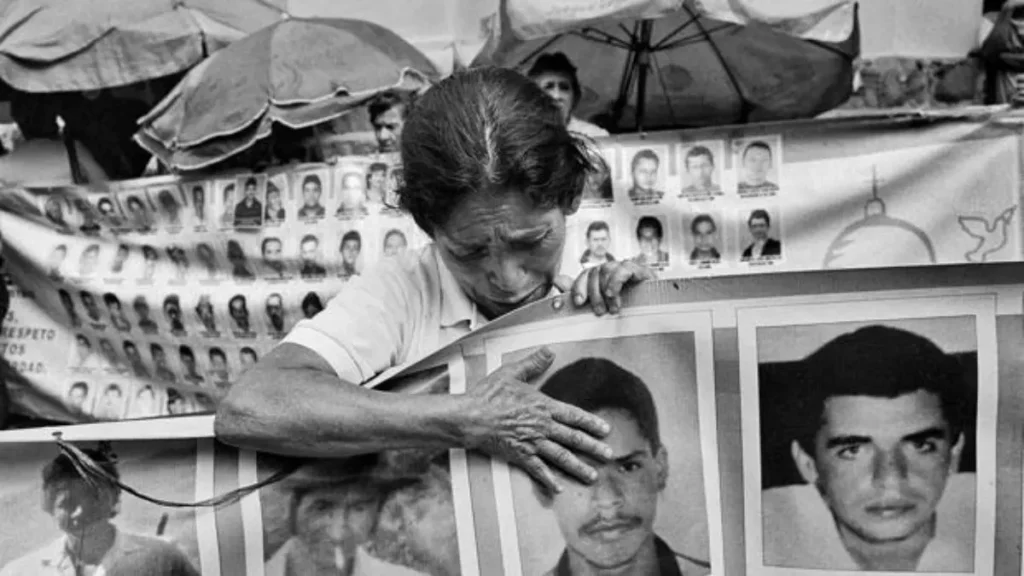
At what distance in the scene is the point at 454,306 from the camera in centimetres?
152

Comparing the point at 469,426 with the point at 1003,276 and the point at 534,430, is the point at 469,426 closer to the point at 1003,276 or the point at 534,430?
the point at 534,430

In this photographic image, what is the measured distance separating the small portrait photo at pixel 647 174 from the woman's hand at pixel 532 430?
1.85 meters

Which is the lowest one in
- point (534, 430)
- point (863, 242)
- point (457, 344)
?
point (534, 430)

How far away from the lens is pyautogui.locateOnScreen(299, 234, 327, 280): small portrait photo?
3.32 meters

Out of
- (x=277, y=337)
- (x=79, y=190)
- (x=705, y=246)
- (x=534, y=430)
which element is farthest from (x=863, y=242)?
(x=79, y=190)

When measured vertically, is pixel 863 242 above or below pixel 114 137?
below

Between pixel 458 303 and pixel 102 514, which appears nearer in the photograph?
pixel 102 514

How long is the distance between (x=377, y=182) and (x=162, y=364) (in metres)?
0.97

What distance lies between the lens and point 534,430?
4.22 ft

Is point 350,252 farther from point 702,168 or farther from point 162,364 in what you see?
point 702,168

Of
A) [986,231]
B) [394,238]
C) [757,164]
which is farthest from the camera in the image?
[394,238]

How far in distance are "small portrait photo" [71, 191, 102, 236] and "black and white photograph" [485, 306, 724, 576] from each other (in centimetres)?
273

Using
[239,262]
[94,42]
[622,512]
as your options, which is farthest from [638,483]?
[94,42]

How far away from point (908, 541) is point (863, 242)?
71.5 inches
